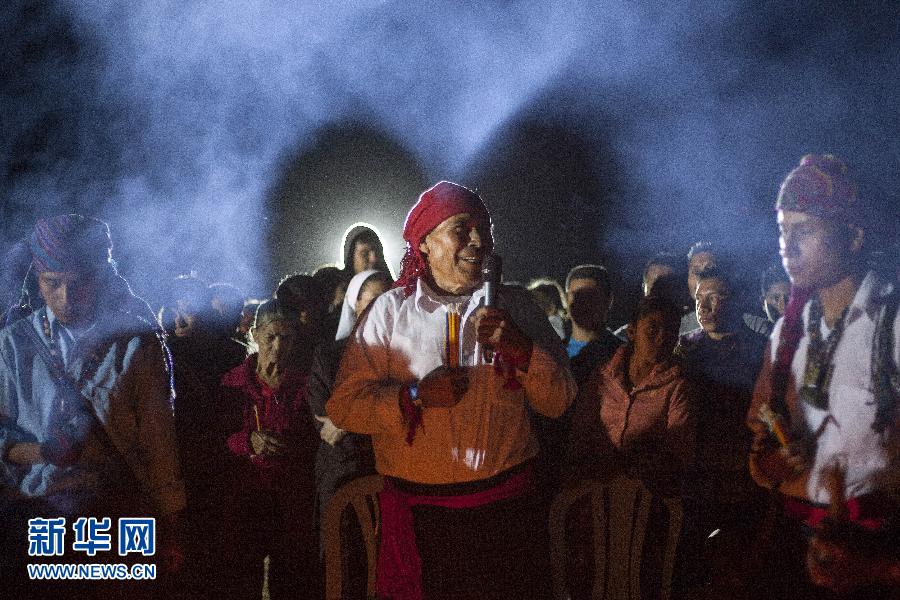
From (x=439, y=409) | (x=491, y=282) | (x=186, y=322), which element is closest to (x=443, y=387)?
(x=439, y=409)

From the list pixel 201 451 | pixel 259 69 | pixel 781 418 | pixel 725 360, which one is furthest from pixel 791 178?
pixel 259 69

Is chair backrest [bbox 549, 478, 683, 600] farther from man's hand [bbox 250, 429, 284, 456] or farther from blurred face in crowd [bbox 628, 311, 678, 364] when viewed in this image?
man's hand [bbox 250, 429, 284, 456]

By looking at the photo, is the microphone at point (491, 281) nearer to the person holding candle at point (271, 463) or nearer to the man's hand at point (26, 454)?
the man's hand at point (26, 454)

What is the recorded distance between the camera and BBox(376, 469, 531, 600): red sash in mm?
3205

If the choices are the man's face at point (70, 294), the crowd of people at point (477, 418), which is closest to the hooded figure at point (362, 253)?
the crowd of people at point (477, 418)

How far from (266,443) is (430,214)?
2.13 m

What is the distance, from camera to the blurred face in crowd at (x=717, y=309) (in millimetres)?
4738

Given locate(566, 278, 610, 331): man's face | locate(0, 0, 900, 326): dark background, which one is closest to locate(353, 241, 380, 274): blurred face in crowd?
locate(566, 278, 610, 331): man's face

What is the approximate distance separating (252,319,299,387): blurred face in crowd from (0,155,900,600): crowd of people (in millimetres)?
13

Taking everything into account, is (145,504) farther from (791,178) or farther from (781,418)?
(791,178)

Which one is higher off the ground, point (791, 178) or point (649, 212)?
point (649, 212)

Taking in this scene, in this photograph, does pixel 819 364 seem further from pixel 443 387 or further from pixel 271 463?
pixel 271 463

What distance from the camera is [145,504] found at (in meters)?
3.55

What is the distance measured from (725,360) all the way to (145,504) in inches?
120
